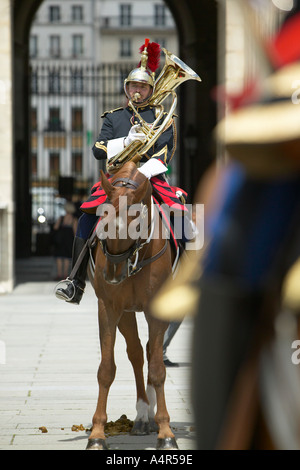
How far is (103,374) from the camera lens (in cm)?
549

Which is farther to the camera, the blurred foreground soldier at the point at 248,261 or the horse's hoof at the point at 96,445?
the horse's hoof at the point at 96,445

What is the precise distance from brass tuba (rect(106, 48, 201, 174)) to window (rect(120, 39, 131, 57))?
68.8m

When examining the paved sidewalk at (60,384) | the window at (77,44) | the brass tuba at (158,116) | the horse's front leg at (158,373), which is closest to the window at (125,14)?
the window at (77,44)

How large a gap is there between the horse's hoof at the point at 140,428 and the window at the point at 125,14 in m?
71.7

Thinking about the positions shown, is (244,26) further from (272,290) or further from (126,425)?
(126,425)

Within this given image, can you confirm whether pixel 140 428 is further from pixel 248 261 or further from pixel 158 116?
pixel 248 261

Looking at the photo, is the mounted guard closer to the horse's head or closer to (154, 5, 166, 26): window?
the horse's head

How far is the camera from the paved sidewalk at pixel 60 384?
19.6 feet

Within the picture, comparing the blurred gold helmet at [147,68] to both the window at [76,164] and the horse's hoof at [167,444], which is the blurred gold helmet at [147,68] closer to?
the horse's hoof at [167,444]

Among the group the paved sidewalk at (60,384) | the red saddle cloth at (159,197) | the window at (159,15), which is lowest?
the paved sidewalk at (60,384)

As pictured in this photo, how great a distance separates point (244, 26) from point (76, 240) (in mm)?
4603

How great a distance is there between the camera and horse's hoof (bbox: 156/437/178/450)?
5312 millimetres

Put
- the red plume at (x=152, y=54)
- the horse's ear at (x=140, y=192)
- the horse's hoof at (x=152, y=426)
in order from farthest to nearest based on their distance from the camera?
1. the red plume at (x=152, y=54)
2. the horse's hoof at (x=152, y=426)
3. the horse's ear at (x=140, y=192)
